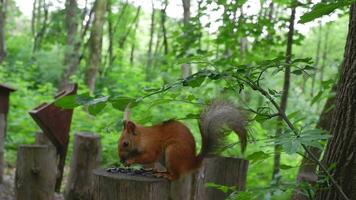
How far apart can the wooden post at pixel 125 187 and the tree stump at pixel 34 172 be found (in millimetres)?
1812

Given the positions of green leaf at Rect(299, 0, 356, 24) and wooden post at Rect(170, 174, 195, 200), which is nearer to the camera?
green leaf at Rect(299, 0, 356, 24)

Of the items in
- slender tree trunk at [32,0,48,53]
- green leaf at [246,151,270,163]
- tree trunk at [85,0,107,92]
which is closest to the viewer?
green leaf at [246,151,270,163]

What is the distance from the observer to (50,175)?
4.35m

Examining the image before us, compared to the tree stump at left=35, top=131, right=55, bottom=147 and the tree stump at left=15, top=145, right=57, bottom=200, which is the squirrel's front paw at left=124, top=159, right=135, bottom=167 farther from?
the tree stump at left=35, top=131, right=55, bottom=147

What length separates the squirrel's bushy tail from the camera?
248 centimetres

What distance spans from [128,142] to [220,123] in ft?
1.96

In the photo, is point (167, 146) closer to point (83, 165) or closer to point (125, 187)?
point (125, 187)

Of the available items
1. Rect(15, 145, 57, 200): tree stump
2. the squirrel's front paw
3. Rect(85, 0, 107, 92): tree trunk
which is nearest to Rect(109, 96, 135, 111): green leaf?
the squirrel's front paw

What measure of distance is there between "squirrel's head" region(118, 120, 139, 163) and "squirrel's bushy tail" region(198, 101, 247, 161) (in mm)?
383

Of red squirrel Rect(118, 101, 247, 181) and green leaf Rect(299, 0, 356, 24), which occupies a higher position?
green leaf Rect(299, 0, 356, 24)

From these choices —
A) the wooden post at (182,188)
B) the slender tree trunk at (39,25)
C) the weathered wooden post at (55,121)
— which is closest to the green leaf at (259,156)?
the wooden post at (182,188)

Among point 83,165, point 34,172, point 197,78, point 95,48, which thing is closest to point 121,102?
point 197,78

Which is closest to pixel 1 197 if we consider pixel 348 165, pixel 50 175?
pixel 50 175

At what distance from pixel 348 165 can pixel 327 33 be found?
29.1 m
